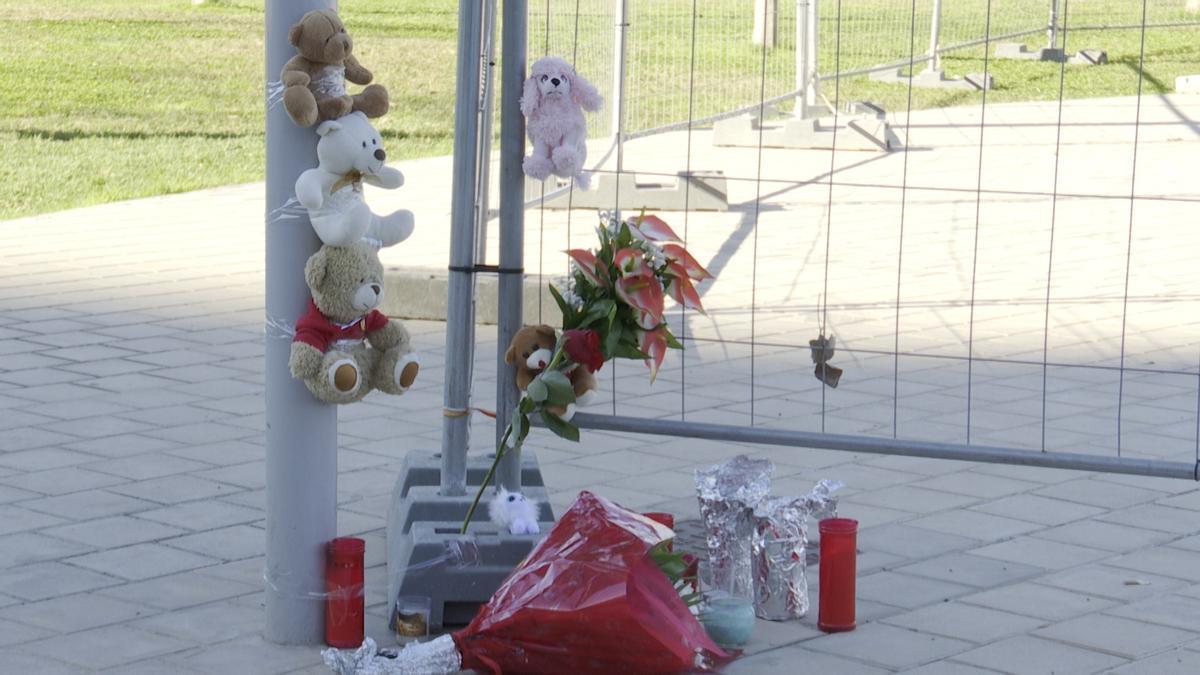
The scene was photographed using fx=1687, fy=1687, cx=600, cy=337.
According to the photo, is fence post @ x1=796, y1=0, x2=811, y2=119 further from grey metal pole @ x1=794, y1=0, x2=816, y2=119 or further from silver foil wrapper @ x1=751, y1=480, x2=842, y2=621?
silver foil wrapper @ x1=751, y1=480, x2=842, y2=621

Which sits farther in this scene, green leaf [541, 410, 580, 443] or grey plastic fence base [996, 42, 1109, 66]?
grey plastic fence base [996, 42, 1109, 66]

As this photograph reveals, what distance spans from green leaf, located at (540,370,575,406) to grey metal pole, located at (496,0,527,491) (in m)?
0.27

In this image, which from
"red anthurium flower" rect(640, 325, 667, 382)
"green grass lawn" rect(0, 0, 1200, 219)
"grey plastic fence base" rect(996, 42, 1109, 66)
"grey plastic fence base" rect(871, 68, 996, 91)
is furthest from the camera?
"grey plastic fence base" rect(996, 42, 1109, 66)

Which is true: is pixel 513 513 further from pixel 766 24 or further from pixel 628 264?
pixel 766 24

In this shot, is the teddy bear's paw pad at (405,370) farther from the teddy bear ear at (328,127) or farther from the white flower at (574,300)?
the teddy bear ear at (328,127)

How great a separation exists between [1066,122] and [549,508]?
13269mm

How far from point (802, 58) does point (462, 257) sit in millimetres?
10849

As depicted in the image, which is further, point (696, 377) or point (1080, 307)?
point (1080, 307)

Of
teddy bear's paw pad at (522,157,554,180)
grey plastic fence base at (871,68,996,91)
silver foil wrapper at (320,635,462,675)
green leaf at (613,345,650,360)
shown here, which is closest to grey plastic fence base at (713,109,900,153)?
grey plastic fence base at (871,68,996,91)

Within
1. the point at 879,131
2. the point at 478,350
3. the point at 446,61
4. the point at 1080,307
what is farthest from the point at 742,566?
the point at 446,61

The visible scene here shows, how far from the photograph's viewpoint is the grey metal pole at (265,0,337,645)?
3.94 m

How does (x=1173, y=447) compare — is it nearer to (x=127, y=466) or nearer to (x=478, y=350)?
(x=478, y=350)

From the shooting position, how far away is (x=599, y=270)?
4.10 m

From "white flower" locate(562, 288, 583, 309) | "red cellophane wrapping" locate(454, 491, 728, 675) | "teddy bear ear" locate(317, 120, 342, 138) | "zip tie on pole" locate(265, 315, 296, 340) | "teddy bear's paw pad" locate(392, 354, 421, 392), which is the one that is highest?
"teddy bear ear" locate(317, 120, 342, 138)
